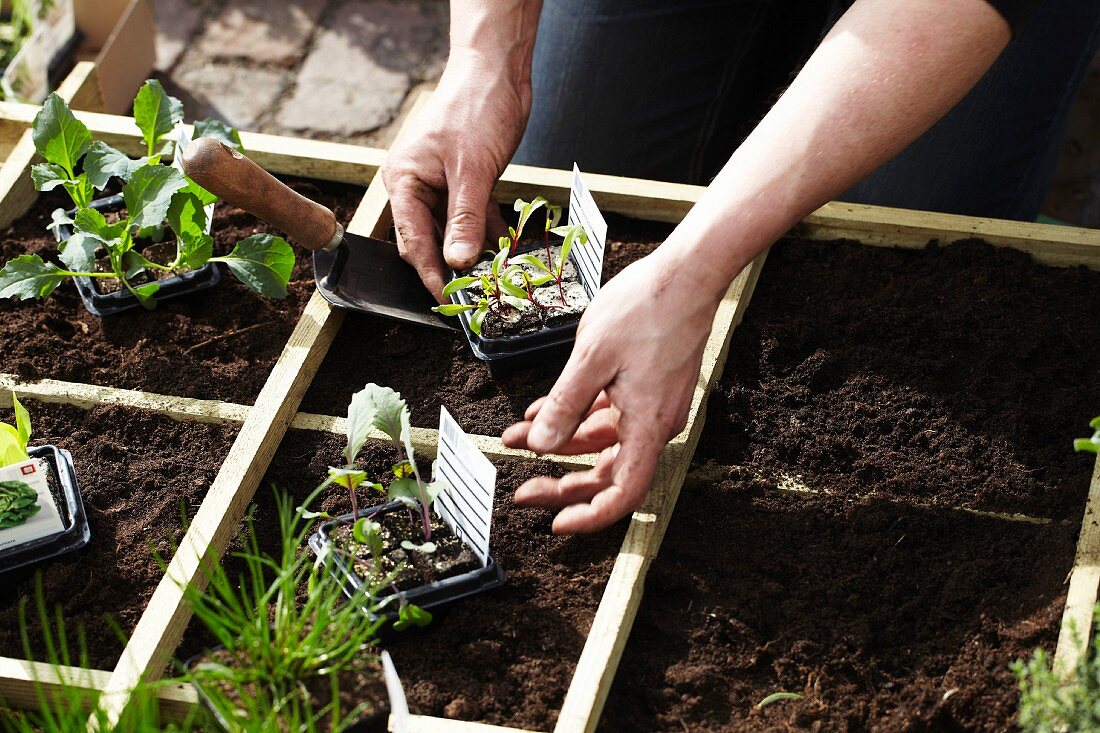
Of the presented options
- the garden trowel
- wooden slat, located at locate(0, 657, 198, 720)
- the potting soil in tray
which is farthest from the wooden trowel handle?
wooden slat, located at locate(0, 657, 198, 720)

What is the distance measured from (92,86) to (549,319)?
142 centimetres

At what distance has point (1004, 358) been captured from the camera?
1.92 m

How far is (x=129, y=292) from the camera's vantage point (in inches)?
80.0

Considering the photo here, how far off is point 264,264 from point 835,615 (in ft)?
3.62

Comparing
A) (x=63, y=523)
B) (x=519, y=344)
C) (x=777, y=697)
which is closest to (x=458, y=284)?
(x=519, y=344)

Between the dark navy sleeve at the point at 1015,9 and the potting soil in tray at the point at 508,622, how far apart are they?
0.93 metres

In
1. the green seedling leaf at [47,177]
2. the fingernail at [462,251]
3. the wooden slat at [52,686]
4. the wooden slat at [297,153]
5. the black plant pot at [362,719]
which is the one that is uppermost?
the wooden slat at [297,153]

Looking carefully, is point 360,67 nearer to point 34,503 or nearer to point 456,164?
point 456,164

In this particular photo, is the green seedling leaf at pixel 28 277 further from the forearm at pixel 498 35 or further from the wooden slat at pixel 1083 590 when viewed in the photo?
the wooden slat at pixel 1083 590

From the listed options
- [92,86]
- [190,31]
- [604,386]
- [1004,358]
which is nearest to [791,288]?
[1004,358]

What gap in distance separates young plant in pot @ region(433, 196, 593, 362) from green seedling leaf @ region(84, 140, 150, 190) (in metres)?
0.60

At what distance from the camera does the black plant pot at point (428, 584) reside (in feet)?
4.89

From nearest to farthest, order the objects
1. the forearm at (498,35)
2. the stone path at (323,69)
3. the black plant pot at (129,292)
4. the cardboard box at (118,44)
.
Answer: the black plant pot at (129,292) → the forearm at (498,35) → the cardboard box at (118,44) → the stone path at (323,69)

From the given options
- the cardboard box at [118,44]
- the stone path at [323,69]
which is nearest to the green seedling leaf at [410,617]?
the cardboard box at [118,44]
